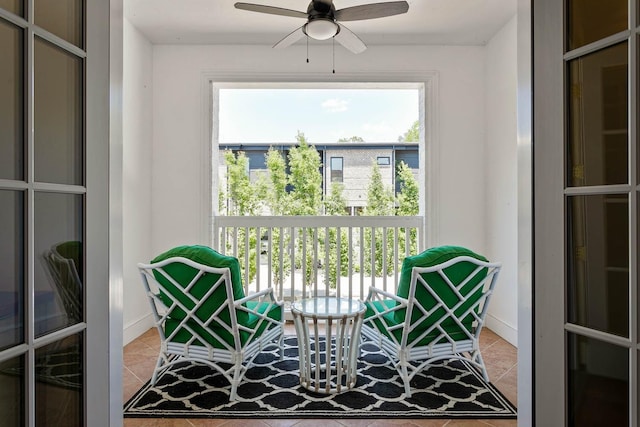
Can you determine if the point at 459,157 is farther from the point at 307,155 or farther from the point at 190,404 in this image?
the point at 190,404

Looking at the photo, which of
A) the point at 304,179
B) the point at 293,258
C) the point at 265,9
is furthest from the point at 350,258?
the point at 265,9

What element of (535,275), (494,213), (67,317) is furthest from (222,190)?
(535,275)

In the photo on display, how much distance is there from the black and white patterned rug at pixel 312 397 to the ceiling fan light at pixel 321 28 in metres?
2.45

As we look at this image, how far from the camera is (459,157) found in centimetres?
400

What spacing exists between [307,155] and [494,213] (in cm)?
213

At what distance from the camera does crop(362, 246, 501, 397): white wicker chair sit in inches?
89.4

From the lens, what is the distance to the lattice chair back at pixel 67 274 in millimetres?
1047

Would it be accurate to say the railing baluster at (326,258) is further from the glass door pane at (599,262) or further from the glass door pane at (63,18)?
the glass door pane at (63,18)

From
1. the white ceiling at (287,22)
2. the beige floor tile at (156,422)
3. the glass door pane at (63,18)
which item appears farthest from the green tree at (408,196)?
the glass door pane at (63,18)

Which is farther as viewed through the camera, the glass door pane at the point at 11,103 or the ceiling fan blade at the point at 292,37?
the ceiling fan blade at the point at 292,37

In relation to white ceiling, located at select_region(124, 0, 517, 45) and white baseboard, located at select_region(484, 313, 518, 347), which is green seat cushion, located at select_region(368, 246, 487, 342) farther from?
white ceiling, located at select_region(124, 0, 517, 45)

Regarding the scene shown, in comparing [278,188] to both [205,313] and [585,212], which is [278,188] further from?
[585,212]

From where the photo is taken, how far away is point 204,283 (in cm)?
222

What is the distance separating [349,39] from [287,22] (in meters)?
0.89
